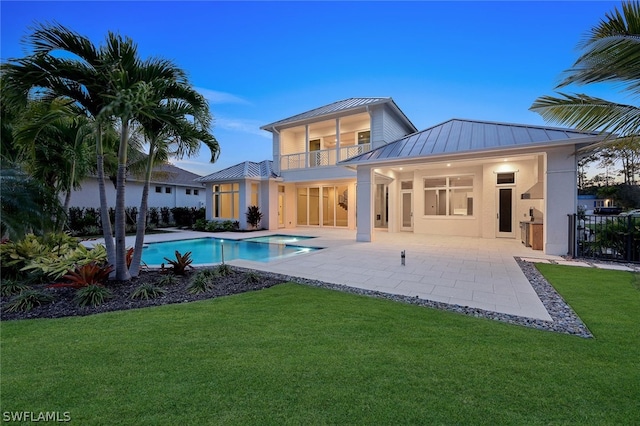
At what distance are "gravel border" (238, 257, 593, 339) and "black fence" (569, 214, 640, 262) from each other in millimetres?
4167

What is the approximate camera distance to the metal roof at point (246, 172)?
63.6 feet

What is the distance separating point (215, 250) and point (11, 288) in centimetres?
738

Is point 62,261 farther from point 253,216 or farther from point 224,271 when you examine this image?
point 253,216

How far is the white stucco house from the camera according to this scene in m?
10.1

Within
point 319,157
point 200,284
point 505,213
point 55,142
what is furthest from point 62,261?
point 505,213

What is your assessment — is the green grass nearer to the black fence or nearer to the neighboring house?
Result: the black fence

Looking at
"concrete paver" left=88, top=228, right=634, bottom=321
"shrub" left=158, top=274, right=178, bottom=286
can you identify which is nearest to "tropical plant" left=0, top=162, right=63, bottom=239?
"shrub" left=158, top=274, right=178, bottom=286

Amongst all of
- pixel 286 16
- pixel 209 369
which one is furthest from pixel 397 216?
pixel 209 369

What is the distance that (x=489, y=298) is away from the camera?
538cm

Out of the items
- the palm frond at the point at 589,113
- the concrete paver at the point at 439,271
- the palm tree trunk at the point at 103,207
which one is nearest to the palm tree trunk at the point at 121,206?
the palm tree trunk at the point at 103,207

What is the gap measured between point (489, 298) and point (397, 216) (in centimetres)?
1284

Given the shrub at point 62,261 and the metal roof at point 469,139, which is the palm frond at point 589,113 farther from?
the shrub at point 62,261

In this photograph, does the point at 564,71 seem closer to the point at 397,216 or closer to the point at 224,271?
the point at 224,271

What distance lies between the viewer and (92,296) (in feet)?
16.7
